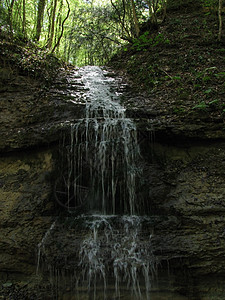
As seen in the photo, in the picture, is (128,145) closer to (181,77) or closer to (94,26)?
(181,77)

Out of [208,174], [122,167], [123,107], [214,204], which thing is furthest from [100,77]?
[214,204]

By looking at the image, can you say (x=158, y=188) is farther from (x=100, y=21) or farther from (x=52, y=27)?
(x=100, y=21)

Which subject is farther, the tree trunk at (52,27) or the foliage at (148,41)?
the tree trunk at (52,27)

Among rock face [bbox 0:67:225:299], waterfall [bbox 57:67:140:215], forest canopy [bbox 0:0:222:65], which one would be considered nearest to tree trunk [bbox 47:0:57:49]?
forest canopy [bbox 0:0:222:65]

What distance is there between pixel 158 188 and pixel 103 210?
48.5 inches

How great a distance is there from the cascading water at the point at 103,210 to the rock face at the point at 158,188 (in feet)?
0.88

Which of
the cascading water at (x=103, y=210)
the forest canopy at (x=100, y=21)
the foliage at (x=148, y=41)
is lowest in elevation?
the cascading water at (x=103, y=210)

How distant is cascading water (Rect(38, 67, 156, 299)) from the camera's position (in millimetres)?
3400

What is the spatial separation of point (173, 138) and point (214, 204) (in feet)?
5.19

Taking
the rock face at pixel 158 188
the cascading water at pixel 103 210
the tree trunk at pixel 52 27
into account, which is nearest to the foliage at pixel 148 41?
the tree trunk at pixel 52 27

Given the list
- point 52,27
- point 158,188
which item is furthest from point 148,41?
point 158,188

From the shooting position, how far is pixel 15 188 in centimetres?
453

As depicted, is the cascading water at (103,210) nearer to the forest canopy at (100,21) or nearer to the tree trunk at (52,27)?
the tree trunk at (52,27)

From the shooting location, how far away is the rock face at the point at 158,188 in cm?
352
